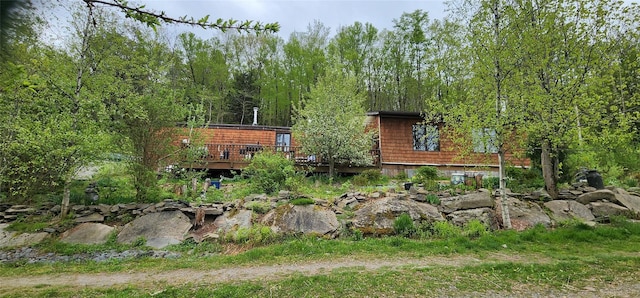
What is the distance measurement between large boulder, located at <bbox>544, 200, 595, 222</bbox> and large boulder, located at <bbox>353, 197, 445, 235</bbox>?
3509 mm

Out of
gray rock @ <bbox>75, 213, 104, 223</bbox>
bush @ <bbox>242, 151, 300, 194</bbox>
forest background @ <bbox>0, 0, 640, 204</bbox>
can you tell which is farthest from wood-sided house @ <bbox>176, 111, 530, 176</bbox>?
gray rock @ <bbox>75, 213, 104, 223</bbox>

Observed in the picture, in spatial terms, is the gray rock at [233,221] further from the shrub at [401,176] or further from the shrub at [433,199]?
the shrub at [401,176]

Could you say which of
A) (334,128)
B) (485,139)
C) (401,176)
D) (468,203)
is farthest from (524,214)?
(334,128)

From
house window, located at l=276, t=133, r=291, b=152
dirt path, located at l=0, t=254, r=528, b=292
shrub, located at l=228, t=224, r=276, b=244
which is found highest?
house window, located at l=276, t=133, r=291, b=152

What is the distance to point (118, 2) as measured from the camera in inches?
63.8

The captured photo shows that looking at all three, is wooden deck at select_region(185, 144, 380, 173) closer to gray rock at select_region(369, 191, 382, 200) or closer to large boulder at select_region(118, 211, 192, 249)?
gray rock at select_region(369, 191, 382, 200)

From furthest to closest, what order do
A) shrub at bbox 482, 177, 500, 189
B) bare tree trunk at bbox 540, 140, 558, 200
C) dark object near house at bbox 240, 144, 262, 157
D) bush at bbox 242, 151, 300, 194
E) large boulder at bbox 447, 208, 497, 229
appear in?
dark object near house at bbox 240, 144, 262, 157 → bush at bbox 242, 151, 300, 194 → shrub at bbox 482, 177, 500, 189 → bare tree trunk at bbox 540, 140, 558, 200 → large boulder at bbox 447, 208, 497, 229

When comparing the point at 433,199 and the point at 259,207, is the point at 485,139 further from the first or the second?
the point at 259,207

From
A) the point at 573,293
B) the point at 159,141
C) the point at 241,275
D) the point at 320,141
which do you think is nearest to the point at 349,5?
the point at 241,275

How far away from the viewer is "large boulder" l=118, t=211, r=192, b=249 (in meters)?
7.54

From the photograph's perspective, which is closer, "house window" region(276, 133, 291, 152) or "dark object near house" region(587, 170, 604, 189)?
"dark object near house" region(587, 170, 604, 189)

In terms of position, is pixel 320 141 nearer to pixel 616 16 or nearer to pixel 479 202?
pixel 479 202

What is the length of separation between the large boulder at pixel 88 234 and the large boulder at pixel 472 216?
929 cm

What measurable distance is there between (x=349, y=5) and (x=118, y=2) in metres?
1.96
